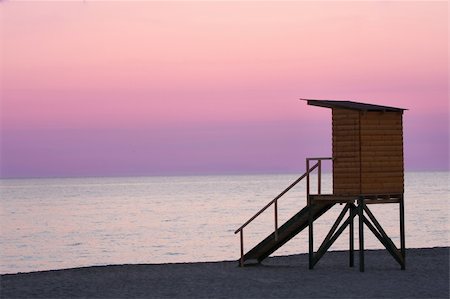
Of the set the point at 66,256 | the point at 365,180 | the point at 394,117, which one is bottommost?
the point at 66,256

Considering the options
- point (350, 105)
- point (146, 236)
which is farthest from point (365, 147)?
point (146, 236)

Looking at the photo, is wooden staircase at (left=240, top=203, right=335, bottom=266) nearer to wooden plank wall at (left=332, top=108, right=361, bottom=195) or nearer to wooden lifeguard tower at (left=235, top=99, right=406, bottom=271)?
wooden lifeguard tower at (left=235, top=99, right=406, bottom=271)

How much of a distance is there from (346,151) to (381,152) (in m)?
1.05

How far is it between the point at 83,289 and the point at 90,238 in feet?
164

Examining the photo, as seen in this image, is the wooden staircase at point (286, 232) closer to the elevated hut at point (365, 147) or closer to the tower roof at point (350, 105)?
the elevated hut at point (365, 147)

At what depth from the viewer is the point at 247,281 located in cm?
2734

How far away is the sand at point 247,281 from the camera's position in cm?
2478

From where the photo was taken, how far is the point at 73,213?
11625cm

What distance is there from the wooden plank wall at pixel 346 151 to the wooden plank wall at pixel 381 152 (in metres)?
0.20

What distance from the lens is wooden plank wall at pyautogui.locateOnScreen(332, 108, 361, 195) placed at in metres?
29.1

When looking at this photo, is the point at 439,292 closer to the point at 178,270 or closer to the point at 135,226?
the point at 178,270

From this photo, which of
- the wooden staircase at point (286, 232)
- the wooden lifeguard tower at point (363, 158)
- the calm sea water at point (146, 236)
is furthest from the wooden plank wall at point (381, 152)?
the calm sea water at point (146, 236)

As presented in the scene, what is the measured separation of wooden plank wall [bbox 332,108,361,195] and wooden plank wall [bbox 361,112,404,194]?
20 cm

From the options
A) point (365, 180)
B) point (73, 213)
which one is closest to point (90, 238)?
point (73, 213)
